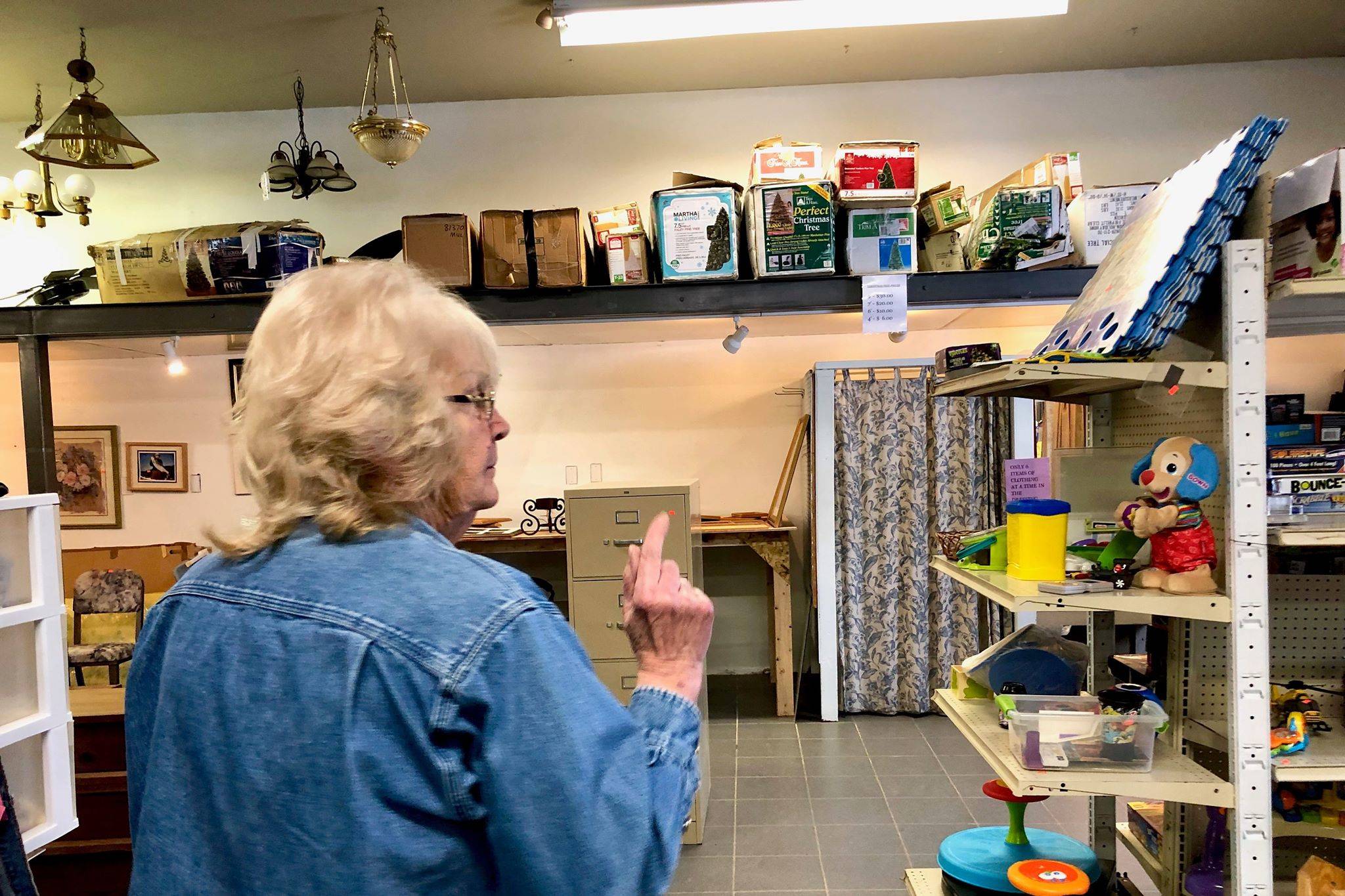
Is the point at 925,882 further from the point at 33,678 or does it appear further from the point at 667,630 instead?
the point at 33,678

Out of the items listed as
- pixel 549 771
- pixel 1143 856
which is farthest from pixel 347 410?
pixel 1143 856

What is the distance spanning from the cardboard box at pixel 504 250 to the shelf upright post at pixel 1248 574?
104 inches

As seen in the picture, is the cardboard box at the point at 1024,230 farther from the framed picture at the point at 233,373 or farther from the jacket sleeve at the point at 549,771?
the framed picture at the point at 233,373

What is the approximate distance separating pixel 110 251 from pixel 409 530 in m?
3.79

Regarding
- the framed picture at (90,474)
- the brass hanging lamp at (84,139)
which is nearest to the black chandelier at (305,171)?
the brass hanging lamp at (84,139)

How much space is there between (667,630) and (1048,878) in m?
1.46

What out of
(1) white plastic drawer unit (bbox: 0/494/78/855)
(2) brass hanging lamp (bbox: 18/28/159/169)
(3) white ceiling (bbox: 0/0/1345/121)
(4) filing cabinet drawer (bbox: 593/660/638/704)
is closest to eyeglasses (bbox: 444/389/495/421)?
(1) white plastic drawer unit (bbox: 0/494/78/855)

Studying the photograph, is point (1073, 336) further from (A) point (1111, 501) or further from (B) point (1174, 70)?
(B) point (1174, 70)

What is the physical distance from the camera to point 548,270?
362 centimetres

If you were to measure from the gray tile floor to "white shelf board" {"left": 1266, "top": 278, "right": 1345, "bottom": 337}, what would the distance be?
1.96 m

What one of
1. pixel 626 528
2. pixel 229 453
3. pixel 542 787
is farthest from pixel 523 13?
pixel 542 787

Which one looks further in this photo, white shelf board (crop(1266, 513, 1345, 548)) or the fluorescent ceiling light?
the fluorescent ceiling light

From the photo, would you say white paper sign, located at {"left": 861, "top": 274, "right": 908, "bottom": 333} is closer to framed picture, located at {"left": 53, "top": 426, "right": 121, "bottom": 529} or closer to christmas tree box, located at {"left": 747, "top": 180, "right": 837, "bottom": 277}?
christmas tree box, located at {"left": 747, "top": 180, "right": 837, "bottom": 277}

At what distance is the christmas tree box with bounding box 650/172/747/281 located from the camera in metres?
3.49
